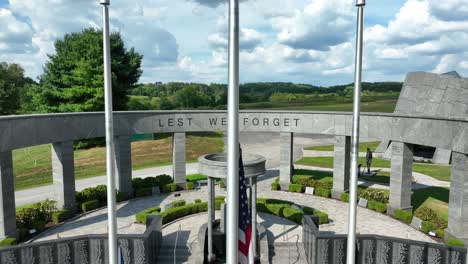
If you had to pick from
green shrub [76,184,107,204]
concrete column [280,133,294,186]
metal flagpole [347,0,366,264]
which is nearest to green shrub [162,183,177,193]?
green shrub [76,184,107,204]

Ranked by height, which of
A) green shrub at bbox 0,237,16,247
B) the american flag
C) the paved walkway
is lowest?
the paved walkway

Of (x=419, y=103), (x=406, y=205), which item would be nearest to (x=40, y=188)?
(x=406, y=205)

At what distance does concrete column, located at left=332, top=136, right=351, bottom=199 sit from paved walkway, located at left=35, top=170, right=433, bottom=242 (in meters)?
1.46

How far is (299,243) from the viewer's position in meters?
22.2

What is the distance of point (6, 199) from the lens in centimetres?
2289

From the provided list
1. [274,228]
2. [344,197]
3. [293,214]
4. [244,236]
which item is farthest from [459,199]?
[244,236]

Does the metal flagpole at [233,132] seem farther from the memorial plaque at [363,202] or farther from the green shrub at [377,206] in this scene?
the memorial plaque at [363,202]

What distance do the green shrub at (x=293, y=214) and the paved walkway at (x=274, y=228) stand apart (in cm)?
172

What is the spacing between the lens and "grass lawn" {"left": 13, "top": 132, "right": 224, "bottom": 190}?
47062mm

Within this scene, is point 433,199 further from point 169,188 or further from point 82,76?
point 82,76

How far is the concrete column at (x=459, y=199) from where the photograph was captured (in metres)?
22.5

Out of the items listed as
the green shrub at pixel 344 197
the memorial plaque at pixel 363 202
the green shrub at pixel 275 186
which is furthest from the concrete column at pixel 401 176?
the green shrub at pixel 275 186

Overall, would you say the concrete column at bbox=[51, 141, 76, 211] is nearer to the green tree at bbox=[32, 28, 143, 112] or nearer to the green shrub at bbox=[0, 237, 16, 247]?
the green shrub at bbox=[0, 237, 16, 247]

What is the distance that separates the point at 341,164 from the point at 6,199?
27.0 metres
